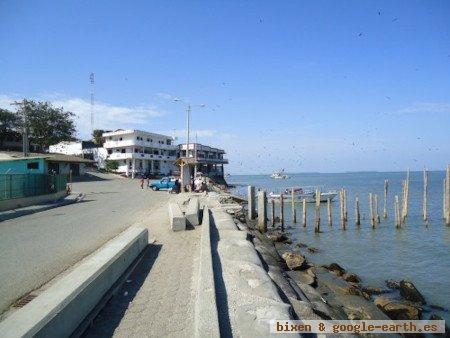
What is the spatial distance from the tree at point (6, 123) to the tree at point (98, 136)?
53.0ft

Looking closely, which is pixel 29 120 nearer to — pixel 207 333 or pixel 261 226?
pixel 261 226

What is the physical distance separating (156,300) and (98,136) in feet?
242

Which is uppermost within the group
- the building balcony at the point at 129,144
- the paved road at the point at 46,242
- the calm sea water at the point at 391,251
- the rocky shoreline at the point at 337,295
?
the building balcony at the point at 129,144

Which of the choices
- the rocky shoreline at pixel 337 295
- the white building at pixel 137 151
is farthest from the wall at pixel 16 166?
the white building at pixel 137 151

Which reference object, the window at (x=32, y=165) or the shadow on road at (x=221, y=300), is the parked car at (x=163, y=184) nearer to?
the window at (x=32, y=165)

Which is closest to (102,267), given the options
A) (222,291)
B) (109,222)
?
(222,291)

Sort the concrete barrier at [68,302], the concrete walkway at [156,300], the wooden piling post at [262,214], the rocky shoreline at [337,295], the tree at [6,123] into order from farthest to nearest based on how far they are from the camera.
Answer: the tree at [6,123]
the wooden piling post at [262,214]
the rocky shoreline at [337,295]
the concrete walkway at [156,300]
the concrete barrier at [68,302]

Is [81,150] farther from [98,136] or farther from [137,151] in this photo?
[137,151]

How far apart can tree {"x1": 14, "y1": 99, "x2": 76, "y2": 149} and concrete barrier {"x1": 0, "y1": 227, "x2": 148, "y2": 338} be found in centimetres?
5922

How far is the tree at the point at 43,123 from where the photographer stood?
197 feet

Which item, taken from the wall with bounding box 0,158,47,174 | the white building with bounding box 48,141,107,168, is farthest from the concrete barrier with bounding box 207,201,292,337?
the white building with bounding box 48,141,107,168

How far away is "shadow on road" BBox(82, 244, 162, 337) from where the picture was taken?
554 centimetres

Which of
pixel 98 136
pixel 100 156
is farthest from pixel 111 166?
pixel 98 136

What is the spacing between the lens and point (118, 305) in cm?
647
